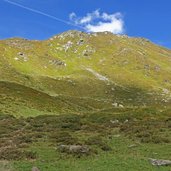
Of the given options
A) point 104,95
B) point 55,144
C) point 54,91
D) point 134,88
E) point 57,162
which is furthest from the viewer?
point 134,88

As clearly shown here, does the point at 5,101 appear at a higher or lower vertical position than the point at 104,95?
lower

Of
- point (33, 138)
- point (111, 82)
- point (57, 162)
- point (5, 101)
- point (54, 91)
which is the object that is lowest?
point (57, 162)

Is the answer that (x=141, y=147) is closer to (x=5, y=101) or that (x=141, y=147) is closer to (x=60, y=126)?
(x=60, y=126)

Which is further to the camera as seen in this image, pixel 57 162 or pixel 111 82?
pixel 111 82

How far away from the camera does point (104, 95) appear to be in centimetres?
16350

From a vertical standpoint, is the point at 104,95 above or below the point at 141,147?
above

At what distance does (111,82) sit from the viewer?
19138 cm

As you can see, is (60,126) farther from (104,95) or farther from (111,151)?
(104,95)

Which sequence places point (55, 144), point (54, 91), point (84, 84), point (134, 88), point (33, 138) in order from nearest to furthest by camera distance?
point (55, 144)
point (33, 138)
point (54, 91)
point (84, 84)
point (134, 88)

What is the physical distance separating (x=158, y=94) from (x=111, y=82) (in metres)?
24.4

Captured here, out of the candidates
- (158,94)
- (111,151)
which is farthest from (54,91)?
(111,151)

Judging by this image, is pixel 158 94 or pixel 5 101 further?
pixel 158 94

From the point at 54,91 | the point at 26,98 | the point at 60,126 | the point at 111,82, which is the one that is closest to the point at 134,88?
the point at 111,82

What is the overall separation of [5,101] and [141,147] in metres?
40.9
